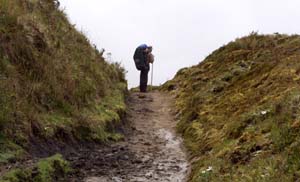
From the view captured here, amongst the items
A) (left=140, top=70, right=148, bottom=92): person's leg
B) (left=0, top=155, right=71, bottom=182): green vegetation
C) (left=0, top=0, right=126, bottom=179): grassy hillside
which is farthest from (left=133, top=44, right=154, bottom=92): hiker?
(left=0, top=155, right=71, bottom=182): green vegetation

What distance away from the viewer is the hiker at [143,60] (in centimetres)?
2248

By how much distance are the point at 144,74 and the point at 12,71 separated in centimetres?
1168

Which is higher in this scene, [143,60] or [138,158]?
[143,60]

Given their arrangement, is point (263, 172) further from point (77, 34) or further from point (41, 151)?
point (77, 34)

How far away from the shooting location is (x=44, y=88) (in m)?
11.9

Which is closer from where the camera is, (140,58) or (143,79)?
(140,58)

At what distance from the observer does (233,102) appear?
44.0 ft

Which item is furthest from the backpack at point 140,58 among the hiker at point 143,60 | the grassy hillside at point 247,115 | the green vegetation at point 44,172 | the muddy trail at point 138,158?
the green vegetation at point 44,172

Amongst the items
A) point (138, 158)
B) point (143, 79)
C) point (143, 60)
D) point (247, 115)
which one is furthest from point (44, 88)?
point (143, 79)

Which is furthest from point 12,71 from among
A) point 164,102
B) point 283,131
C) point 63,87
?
point 164,102

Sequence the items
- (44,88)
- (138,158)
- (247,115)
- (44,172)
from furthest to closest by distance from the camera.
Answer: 1. (44,88)
2. (138,158)
3. (247,115)
4. (44,172)

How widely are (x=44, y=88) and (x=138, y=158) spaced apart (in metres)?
2.56

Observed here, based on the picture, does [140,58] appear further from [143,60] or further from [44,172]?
[44,172]

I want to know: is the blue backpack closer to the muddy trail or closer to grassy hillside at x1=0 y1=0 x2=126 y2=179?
grassy hillside at x1=0 y1=0 x2=126 y2=179
